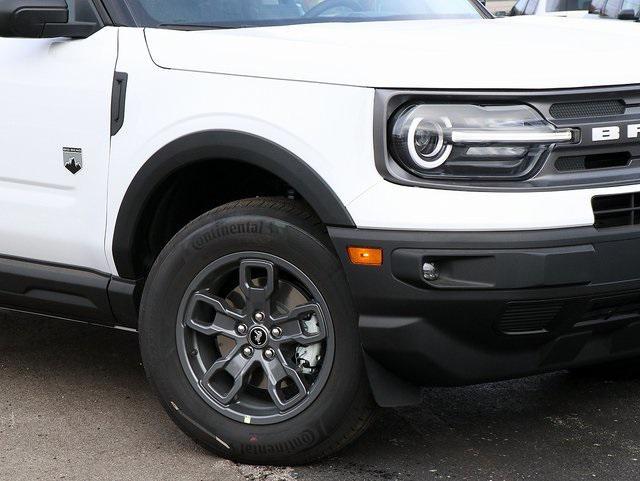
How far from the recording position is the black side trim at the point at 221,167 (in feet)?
11.2

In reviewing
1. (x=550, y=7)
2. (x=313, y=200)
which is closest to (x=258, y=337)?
(x=313, y=200)

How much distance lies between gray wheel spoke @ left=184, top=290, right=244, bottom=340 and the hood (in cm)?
70

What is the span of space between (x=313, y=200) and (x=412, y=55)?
1.59 ft

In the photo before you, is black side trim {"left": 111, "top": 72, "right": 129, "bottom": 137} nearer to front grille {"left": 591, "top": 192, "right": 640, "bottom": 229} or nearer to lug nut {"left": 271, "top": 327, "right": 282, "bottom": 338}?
lug nut {"left": 271, "top": 327, "right": 282, "bottom": 338}

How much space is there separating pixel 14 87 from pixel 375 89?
138 centimetres

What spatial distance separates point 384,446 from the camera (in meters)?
3.99

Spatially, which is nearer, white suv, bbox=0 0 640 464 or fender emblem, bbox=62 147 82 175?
white suv, bbox=0 0 640 464

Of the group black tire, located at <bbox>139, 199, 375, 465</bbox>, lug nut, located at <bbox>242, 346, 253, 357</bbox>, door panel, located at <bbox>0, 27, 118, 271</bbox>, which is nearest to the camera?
black tire, located at <bbox>139, 199, 375, 465</bbox>

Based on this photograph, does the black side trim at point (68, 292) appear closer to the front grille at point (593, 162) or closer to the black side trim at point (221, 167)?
the black side trim at point (221, 167)

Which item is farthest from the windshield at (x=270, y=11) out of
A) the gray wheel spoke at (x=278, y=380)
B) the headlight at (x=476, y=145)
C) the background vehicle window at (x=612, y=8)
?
the background vehicle window at (x=612, y=8)

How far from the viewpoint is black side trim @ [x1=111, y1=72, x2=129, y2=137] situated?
3805 mm

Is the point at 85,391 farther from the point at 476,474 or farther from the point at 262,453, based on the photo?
the point at 476,474

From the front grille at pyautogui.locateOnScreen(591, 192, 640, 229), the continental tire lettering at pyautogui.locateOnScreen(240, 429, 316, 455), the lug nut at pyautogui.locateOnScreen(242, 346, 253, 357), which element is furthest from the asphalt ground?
the front grille at pyautogui.locateOnScreen(591, 192, 640, 229)

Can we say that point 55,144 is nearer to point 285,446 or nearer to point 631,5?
point 285,446
